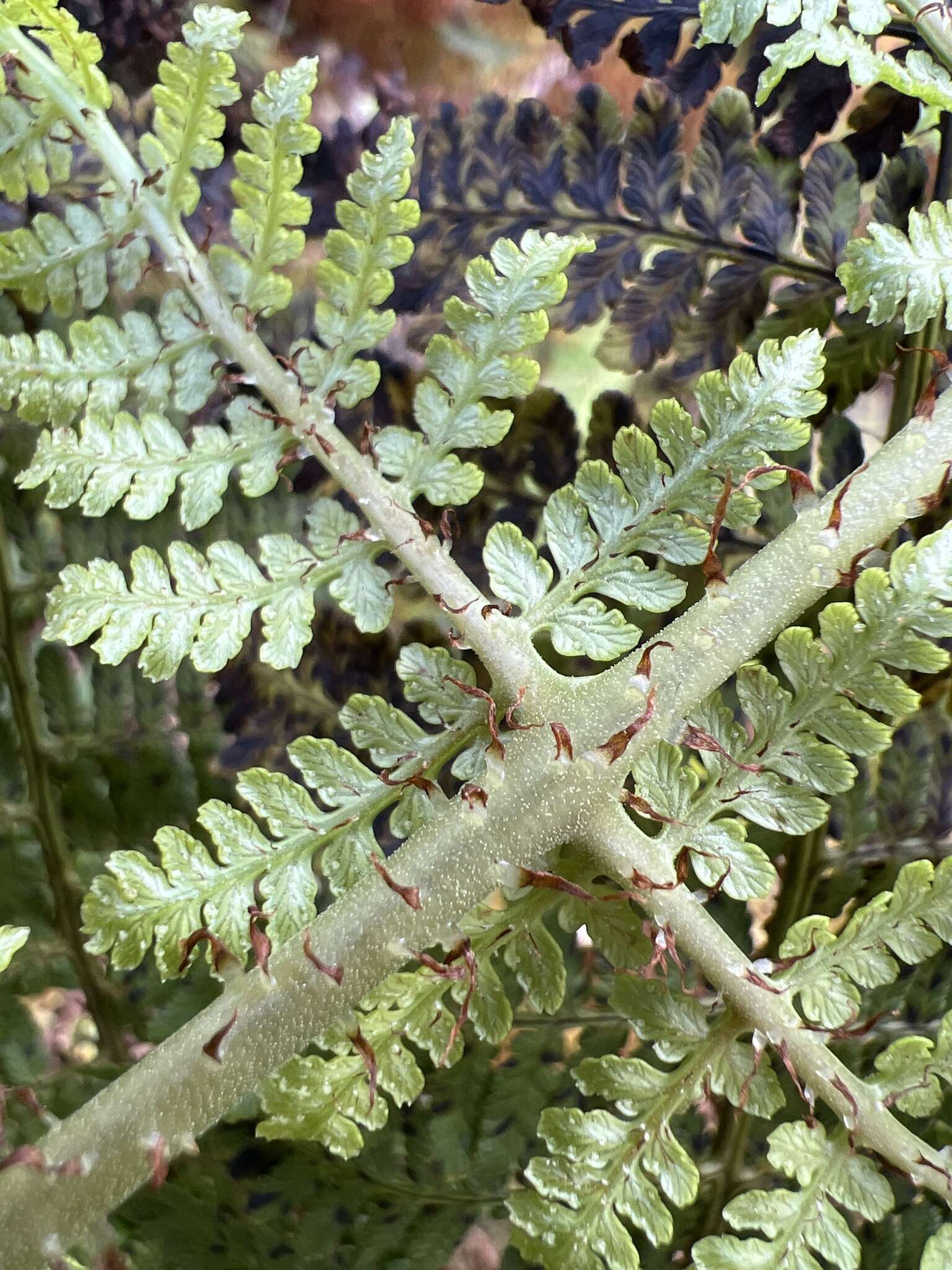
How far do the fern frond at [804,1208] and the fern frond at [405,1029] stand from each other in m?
Answer: 0.15

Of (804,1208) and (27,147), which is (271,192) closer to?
(27,147)

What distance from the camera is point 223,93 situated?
584 millimetres

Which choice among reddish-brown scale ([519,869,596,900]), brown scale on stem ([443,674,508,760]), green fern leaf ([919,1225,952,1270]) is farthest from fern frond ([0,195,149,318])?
green fern leaf ([919,1225,952,1270])

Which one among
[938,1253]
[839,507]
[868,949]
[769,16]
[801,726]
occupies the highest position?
[769,16]

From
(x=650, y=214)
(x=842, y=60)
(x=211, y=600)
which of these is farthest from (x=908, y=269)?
(x=211, y=600)

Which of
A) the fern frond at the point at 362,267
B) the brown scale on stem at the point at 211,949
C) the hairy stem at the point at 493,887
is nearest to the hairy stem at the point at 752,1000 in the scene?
the hairy stem at the point at 493,887

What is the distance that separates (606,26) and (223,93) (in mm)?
290

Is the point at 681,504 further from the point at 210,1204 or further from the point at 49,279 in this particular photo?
the point at 210,1204

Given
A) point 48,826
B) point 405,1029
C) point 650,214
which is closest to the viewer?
point 405,1029

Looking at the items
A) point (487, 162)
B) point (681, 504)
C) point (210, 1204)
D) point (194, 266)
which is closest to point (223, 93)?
point (194, 266)

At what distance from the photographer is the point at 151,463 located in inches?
24.1

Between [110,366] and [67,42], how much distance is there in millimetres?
177

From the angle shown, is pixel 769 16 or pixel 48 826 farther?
pixel 48 826

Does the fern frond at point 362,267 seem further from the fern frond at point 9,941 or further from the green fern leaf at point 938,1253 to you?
the green fern leaf at point 938,1253
